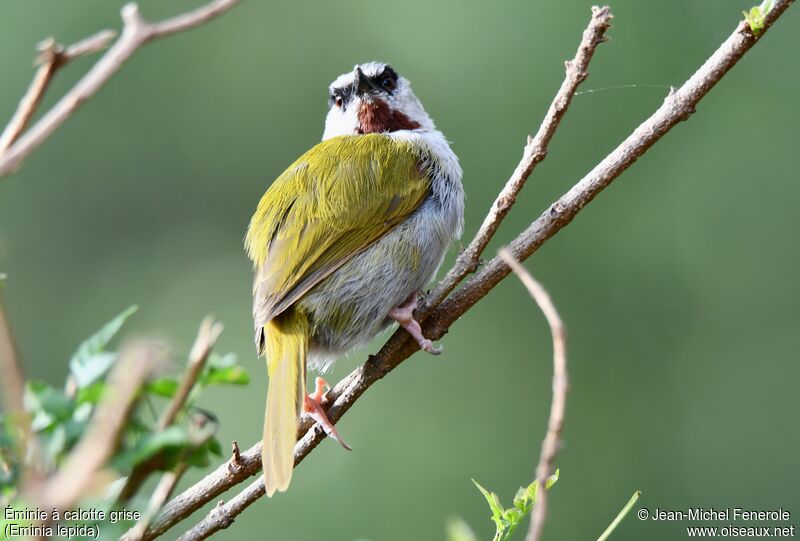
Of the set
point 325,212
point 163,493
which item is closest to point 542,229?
point 325,212

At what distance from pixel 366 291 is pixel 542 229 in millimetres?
788

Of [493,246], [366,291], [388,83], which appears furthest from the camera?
[493,246]

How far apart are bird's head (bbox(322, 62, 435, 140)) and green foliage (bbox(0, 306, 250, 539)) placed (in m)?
2.98

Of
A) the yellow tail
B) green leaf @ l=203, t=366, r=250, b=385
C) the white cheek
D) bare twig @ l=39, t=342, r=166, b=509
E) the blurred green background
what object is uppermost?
bare twig @ l=39, t=342, r=166, b=509

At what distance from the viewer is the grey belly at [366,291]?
118 inches

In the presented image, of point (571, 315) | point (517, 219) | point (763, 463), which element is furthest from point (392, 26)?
point (763, 463)

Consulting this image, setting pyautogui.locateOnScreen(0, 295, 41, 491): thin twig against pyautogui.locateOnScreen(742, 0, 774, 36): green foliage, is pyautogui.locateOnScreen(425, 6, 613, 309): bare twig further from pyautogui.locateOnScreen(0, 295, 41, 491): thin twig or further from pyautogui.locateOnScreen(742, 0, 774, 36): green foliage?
pyautogui.locateOnScreen(0, 295, 41, 491): thin twig

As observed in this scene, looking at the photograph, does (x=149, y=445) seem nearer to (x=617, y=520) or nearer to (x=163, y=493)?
(x=163, y=493)

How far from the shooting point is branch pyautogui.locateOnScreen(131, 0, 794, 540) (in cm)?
218

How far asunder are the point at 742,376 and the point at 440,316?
19.2 feet

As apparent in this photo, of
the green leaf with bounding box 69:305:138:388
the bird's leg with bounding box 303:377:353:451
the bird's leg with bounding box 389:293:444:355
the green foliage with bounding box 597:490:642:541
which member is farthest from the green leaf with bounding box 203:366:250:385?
the bird's leg with bounding box 389:293:444:355

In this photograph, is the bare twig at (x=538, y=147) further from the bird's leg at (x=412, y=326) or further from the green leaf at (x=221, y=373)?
the green leaf at (x=221, y=373)

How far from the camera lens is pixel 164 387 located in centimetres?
100

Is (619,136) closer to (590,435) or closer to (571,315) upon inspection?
(571,315)
